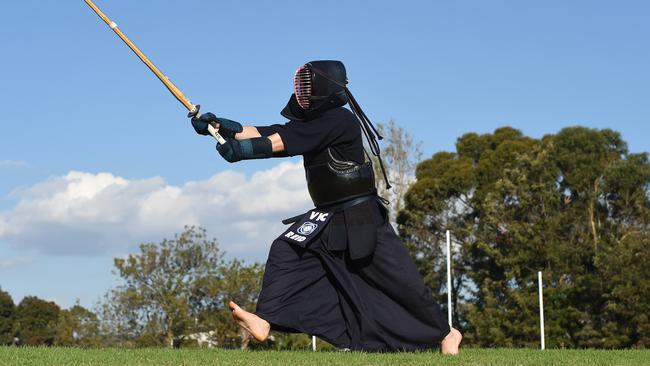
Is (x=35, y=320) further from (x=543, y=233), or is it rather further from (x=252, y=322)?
(x=252, y=322)

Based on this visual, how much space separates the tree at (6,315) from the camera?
67938 millimetres

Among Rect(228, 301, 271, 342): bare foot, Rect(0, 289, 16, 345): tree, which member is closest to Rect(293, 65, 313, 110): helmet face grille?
Rect(228, 301, 271, 342): bare foot

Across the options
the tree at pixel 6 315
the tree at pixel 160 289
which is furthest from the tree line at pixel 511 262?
the tree at pixel 6 315

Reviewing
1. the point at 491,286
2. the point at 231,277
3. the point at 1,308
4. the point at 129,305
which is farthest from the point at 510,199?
the point at 1,308

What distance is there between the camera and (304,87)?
8.03m

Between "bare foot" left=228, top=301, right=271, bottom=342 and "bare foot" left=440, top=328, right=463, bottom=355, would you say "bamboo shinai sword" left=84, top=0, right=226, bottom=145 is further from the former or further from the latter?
"bare foot" left=440, top=328, right=463, bottom=355

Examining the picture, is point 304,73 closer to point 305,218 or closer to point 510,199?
point 305,218

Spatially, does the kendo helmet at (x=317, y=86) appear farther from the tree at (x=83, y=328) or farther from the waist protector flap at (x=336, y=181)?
the tree at (x=83, y=328)

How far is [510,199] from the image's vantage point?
1730 inches

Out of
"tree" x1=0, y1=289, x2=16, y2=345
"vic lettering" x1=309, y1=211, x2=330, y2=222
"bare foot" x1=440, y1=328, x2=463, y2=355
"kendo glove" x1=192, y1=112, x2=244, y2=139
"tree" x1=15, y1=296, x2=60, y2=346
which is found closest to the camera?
"kendo glove" x1=192, y1=112, x2=244, y2=139

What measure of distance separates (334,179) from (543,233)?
114 ft

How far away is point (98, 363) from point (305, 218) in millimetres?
2024

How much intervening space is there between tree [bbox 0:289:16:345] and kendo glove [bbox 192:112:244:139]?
63403 mm

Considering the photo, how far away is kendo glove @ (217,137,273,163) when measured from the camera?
7.39 meters
